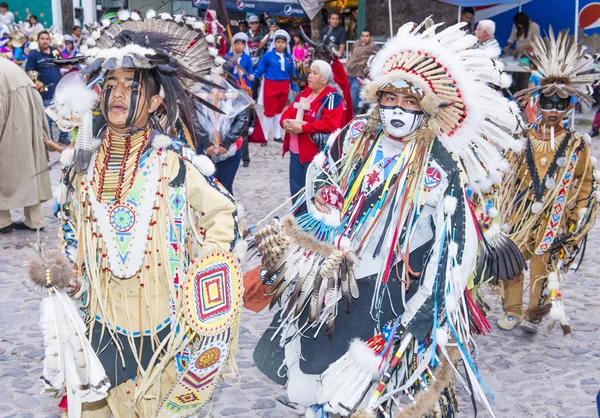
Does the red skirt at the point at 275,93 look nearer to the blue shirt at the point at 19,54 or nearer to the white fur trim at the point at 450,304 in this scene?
the blue shirt at the point at 19,54

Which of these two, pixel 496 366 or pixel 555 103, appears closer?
pixel 496 366

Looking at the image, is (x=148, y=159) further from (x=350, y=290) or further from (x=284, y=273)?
(x=350, y=290)

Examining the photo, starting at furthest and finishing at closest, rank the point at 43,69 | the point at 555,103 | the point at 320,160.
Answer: the point at 43,69
the point at 555,103
the point at 320,160

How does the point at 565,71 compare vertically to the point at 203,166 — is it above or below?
above

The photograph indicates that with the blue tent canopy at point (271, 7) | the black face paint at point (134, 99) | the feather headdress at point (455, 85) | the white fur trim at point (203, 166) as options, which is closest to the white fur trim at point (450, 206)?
the feather headdress at point (455, 85)

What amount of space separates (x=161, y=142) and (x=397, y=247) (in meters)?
1.12

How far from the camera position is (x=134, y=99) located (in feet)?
10.8

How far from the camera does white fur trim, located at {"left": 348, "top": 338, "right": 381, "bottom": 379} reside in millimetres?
3291

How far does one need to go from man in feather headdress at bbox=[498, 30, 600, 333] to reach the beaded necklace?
137 inches

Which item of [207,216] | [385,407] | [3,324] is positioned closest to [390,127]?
[207,216]

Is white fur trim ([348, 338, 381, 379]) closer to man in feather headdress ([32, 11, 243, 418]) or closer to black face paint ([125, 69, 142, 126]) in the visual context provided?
man in feather headdress ([32, 11, 243, 418])

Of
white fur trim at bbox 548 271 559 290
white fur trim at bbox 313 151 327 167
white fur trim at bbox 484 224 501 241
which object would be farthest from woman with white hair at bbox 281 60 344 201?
white fur trim at bbox 313 151 327 167

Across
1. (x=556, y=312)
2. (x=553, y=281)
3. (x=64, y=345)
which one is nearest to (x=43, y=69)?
(x=553, y=281)

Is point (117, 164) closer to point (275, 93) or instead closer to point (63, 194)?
point (63, 194)
